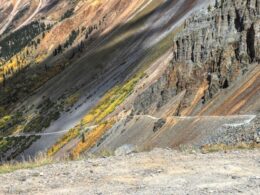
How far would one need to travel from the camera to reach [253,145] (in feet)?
50.8

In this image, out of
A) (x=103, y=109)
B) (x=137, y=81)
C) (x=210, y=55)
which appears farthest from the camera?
(x=137, y=81)

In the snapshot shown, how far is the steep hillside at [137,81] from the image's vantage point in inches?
1305

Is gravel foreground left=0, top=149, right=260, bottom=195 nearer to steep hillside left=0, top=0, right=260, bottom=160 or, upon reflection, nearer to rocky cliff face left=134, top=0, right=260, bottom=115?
steep hillside left=0, top=0, right=260, bottom=160

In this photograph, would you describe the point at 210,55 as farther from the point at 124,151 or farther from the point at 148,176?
the point at 148,176

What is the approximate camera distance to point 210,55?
40250mm

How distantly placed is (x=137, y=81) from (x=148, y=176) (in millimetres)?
68971

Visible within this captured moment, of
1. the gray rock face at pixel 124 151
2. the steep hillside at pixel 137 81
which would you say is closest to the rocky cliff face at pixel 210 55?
the steep hillside at pixel 137 81

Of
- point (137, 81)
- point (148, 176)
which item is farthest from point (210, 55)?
point (137, 81)

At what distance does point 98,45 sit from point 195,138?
115 meters

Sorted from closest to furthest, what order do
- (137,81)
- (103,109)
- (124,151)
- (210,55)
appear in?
(124,151), (210,55), (103,109), (137,81)

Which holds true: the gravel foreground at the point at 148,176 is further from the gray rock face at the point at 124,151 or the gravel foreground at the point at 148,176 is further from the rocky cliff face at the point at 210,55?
the rocky cliff face at the point at 210,55

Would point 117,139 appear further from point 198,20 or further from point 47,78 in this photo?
point 47,78

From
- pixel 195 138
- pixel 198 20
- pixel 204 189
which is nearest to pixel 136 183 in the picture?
pixel 204 189

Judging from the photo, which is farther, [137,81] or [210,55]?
[137,81]
